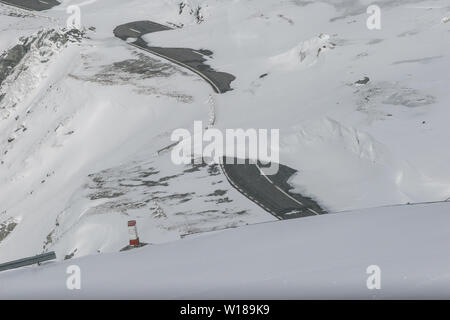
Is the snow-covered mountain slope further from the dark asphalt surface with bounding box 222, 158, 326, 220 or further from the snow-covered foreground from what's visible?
the snow-covered foreground

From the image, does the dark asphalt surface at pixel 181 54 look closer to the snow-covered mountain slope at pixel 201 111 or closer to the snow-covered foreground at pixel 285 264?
the snow-covered mountain slope at pixel 201 111

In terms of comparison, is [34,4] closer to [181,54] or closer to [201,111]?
[181,54]

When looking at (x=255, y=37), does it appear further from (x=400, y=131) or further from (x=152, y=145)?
(x=400, y=131)

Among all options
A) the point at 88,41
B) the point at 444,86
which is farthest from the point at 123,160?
the point at 88,41

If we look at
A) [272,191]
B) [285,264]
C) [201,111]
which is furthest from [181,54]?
[285,264]

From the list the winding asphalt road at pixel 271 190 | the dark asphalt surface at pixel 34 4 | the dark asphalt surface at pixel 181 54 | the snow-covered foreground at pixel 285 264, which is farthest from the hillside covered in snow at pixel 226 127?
the dark asphalt surface at pixel 34 4
